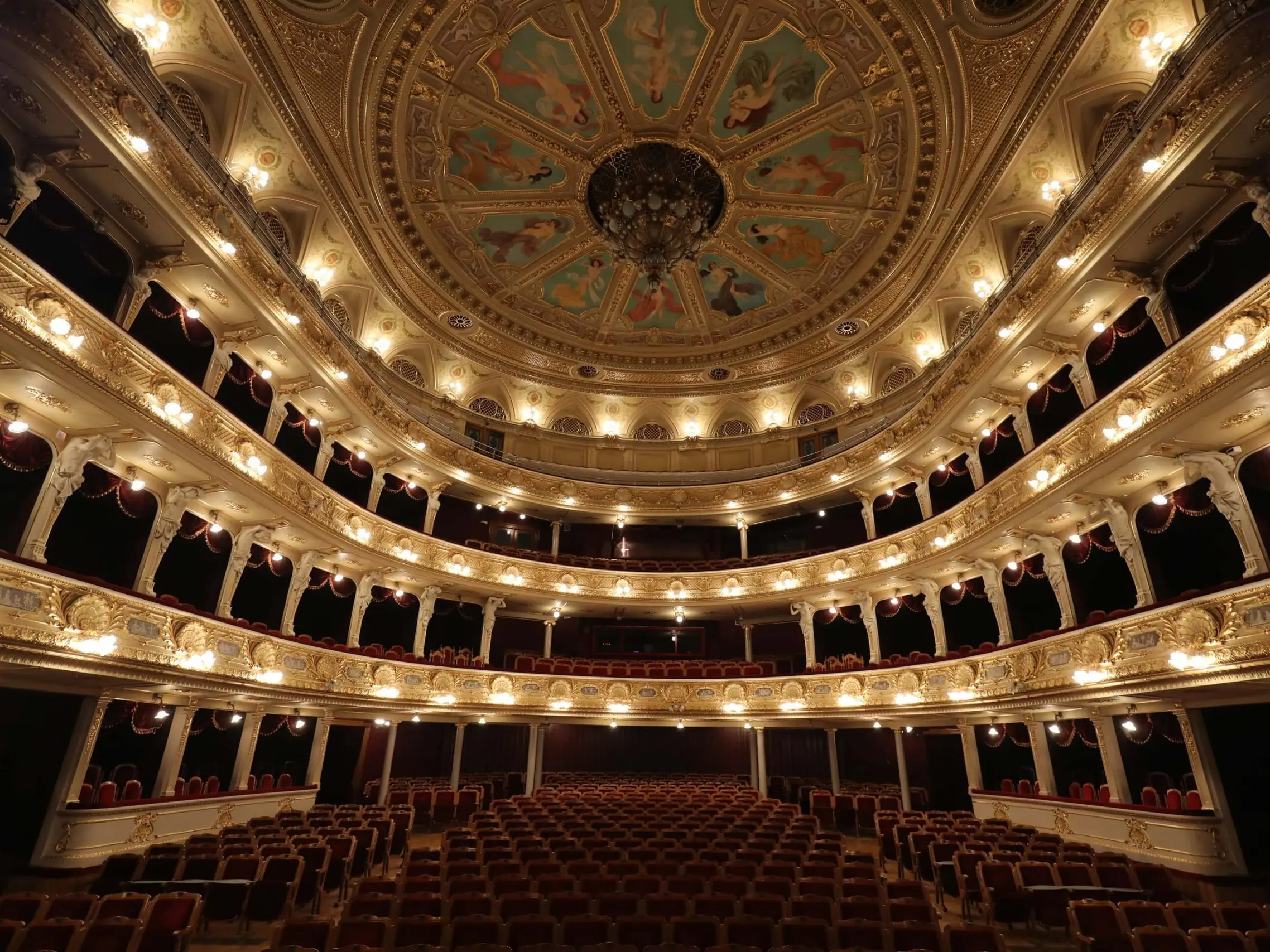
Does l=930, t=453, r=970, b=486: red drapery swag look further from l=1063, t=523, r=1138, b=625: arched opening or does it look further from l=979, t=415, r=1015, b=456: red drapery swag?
l=1063, t=523, r=1138, b=625: arched opening

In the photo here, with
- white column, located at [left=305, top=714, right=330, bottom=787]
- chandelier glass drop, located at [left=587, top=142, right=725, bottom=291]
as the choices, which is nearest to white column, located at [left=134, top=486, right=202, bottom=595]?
white column, located at [left=305, top=714, right=330, bottom=787]

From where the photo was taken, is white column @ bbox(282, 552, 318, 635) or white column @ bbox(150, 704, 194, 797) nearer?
white column @ bbox(150, 704, 194, 797)

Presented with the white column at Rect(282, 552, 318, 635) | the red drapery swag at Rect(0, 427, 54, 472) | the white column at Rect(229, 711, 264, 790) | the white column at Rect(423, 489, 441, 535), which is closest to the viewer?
the red drapery swag at Rect(0, 427, 54, 472)

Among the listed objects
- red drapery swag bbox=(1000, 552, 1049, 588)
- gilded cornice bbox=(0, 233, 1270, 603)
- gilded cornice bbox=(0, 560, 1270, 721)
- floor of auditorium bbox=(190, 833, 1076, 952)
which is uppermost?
gilded cornice bbox=(0, 233, 1270, 603)

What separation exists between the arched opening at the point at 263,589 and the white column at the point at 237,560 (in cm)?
50

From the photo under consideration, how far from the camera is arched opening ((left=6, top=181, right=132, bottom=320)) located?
362 inches

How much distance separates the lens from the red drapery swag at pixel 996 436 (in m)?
14.6

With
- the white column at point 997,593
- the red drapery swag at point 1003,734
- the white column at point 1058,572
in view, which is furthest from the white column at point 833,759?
the white column at point 1058,572

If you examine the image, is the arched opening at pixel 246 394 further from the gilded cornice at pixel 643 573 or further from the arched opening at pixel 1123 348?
the arched opening at pixel 1123 348

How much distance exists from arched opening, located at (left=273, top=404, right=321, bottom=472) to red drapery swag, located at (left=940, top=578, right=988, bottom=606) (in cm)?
1588

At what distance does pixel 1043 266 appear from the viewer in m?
11.3

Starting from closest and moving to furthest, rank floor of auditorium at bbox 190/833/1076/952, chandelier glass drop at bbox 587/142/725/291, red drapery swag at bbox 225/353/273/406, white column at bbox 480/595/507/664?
1. floor of auditorium at bbox 190/833/1076/952
2. red drapery swag at bbox 225/353/273/406
3. chandelier glass drop at bbox 587/142/725/291
4. white column at bbox 480/595/507/664

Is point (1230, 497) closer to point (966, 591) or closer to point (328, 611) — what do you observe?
point (966, 591)

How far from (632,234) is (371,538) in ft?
32.5
